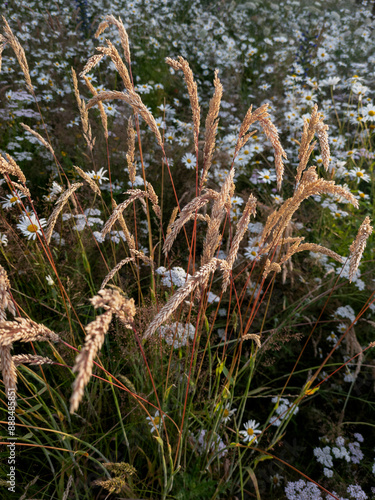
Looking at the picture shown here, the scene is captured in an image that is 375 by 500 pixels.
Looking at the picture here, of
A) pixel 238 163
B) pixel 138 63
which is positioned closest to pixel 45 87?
pixel 138 63

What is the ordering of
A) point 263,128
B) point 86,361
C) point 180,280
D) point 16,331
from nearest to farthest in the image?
point 86,361, point 16,331, point 263,128, point 180,280

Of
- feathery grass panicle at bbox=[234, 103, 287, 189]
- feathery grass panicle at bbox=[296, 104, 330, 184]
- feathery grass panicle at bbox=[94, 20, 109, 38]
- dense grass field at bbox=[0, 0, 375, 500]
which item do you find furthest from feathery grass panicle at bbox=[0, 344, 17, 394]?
feathery grass panicle at bbox=[94, 20, 109, 38]

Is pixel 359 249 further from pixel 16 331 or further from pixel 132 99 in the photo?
pixel 16 331

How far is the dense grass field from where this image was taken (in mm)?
1029

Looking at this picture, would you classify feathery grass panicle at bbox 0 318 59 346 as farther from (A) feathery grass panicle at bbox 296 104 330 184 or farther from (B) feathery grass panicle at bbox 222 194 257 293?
(A) feathery grass panicle at bbox 296 104 330 184

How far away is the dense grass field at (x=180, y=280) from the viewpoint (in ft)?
3.38

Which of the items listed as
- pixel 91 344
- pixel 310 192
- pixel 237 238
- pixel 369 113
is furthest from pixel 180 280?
pixel 369 113

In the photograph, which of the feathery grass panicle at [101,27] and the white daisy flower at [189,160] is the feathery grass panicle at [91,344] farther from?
the white daisy flower at [189,160]

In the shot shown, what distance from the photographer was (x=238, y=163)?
10.3 ft

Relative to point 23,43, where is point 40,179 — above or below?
below

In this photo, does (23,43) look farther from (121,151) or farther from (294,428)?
Answer: (294,428)

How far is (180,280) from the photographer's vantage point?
170 cm

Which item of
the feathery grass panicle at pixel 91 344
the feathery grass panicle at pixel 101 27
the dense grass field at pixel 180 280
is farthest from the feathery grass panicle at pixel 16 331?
the feathery grass panicle at pixel 101 27

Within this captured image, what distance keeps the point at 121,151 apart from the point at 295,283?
203 cm
